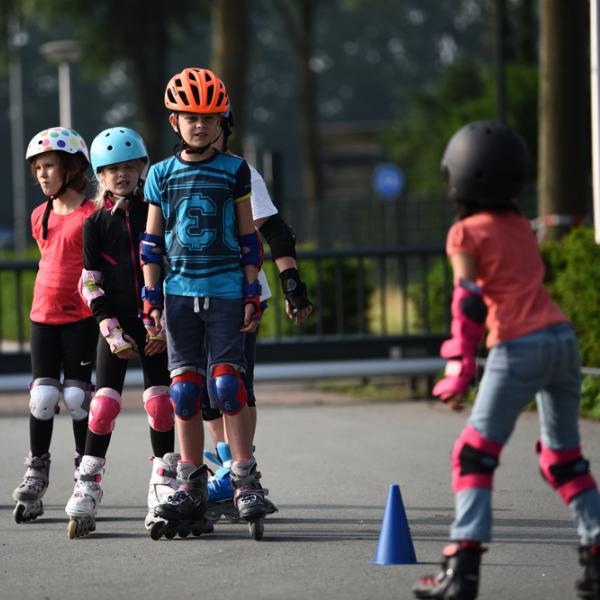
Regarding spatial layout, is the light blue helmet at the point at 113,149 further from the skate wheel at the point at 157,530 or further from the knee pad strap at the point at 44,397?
the skate wheel at the point at 157,530

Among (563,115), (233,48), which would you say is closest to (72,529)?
(563,115)

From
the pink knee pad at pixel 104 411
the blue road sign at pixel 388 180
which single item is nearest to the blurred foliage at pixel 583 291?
the pink knee pad at pixel 104 411

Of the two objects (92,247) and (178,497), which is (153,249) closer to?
(92,247)

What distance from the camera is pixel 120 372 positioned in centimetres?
657

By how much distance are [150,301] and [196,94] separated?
87cm

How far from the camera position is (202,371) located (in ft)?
20.3

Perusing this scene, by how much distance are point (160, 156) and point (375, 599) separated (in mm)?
25304

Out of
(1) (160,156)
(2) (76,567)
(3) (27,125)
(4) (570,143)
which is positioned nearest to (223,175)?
(2) (76,567)

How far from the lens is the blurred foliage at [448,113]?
2827 centimetres

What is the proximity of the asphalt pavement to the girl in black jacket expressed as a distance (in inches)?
13.4

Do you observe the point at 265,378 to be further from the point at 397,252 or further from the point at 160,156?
the point at 160,156

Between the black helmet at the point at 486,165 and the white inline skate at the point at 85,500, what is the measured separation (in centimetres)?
230

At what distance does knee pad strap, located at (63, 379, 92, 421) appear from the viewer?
683 cm

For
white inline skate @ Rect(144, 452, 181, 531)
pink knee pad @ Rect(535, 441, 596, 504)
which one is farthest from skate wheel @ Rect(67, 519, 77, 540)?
pink knee pad @ Rect(535, 441, 596, 504)
